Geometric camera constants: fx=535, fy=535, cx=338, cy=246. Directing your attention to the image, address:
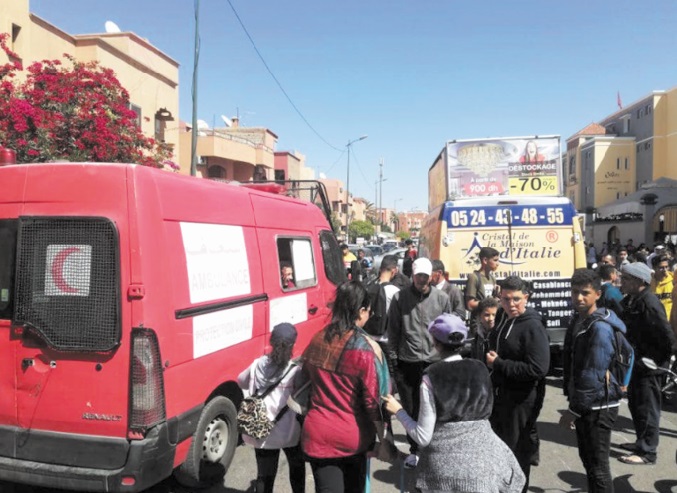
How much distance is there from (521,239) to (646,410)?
3.29m

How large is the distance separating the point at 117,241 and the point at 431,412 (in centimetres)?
218

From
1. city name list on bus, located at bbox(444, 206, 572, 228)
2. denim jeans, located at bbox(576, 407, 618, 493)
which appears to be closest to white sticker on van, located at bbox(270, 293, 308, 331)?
denim jeans, located at bbox(576, 407, 618, 493)

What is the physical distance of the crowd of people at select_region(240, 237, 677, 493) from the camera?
2.40 meters

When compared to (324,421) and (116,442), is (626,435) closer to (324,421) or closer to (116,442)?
(324,421)

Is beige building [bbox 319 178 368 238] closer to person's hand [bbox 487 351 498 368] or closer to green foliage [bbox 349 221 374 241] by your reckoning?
green foliage [bbox 349 221 374 241]

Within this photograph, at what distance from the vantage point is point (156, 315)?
3.42 meters

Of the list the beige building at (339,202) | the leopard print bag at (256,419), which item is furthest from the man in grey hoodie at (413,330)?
the beige building at (339,202)

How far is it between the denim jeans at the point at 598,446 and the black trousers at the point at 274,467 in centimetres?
180

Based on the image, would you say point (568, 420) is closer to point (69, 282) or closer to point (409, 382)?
point (409, 382)

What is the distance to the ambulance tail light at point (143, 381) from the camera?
10.9ft

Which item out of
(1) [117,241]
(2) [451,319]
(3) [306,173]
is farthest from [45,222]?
(3) [306,173]

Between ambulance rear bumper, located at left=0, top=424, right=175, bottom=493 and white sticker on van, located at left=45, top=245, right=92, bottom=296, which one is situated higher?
white sticker on van, located at left=45, top=245, right=92, bottom=296

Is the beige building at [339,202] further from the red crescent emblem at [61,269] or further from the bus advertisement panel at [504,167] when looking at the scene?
the red crescent emblem at [61,269]

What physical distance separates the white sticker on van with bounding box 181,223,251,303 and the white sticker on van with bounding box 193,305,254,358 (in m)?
0.14
